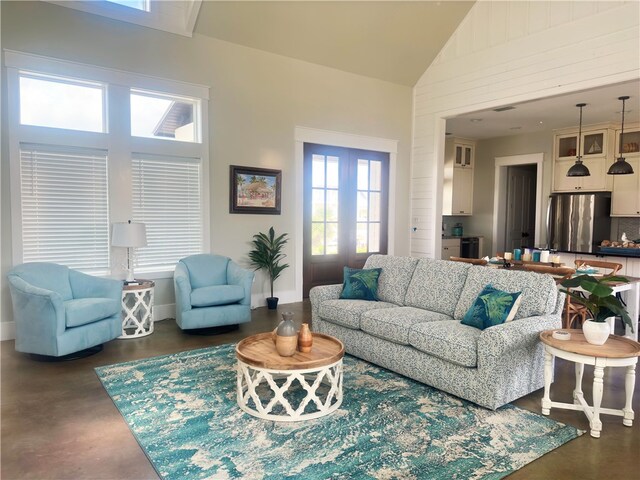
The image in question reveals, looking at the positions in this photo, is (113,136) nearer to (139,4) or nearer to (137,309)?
(139,4)

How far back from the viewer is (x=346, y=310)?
13.1ft

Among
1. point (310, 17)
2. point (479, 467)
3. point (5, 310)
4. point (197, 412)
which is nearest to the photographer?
point (479, 467)

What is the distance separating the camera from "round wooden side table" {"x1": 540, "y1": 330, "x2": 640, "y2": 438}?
2.58 meters

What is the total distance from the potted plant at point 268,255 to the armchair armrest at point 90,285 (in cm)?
199

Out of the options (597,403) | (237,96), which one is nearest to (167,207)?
(237,96)

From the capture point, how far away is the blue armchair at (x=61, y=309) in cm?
367

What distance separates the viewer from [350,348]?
3979 millimetres

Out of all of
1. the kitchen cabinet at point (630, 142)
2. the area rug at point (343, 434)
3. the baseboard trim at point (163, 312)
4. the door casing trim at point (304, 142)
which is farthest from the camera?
the kitchen cabinet at point (630, 142)

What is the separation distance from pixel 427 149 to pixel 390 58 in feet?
5.15

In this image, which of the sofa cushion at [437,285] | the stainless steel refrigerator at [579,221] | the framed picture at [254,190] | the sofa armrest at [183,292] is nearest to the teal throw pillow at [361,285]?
the sofa cushion at [437,285]

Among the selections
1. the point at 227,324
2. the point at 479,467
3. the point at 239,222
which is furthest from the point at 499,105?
the point at 479,467

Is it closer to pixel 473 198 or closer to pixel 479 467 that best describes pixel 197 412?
pixel 479 467

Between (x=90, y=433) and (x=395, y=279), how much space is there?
282 centimetres

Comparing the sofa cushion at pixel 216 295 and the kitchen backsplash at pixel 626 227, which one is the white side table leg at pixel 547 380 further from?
the kitchen backsplash at pixel 626 227
